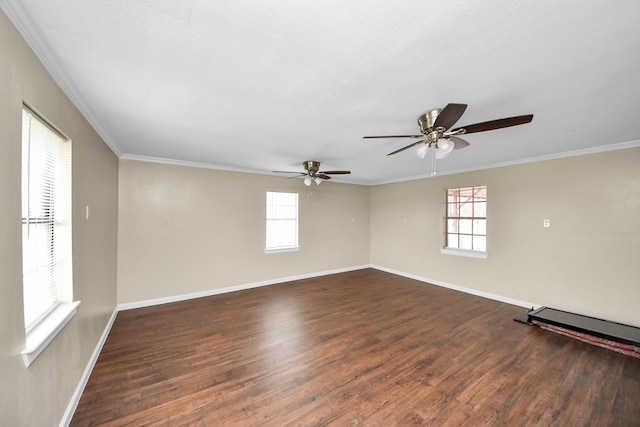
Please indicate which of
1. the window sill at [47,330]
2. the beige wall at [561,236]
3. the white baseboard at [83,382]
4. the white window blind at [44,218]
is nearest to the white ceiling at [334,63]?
the white window blind at [44,218]

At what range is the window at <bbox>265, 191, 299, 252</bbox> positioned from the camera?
5066 millimetres

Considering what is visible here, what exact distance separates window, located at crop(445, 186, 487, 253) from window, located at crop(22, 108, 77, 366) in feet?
18.0

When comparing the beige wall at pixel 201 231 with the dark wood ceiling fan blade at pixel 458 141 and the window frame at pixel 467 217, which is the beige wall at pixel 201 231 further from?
the dark wood ceiling fan blade at pixel 458 141

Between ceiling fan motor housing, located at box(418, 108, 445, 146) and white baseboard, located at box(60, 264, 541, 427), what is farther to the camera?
ceiling fan motor housing, located at box(418, 108, 445, 146)

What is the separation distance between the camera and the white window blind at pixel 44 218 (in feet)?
4.28

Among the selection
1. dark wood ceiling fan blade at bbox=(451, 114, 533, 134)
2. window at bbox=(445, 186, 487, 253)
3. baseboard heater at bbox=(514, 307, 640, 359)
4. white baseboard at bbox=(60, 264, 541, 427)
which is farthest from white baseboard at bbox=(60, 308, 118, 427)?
window at bbox=(445, 186, 487, 253)

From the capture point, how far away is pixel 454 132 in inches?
79.3

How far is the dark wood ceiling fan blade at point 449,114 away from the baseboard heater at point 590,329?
309cm

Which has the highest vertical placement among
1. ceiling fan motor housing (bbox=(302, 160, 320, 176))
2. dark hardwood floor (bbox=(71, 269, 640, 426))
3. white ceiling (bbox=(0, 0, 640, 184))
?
white ceiling (bbox=(0, 0, 640, 184))

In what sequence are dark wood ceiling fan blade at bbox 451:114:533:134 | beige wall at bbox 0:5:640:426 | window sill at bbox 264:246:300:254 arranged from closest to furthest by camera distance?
1. beige wall at bbox 0:5:640:426
2. dark wood ceiling fan blade at bbox 451:114:533:134
3. window sill at bbox 264:246:300:254

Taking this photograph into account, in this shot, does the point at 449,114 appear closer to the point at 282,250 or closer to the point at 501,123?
the point at 501,123

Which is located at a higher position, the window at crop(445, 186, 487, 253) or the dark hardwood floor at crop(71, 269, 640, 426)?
the window at crop(445, 186, 487, 253)

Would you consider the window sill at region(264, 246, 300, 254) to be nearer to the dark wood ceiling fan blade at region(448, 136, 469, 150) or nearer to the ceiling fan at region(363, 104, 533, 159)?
the ceiling fan at region(363, 104, 533, 159)

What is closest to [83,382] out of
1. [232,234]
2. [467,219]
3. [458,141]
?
[232,234]
